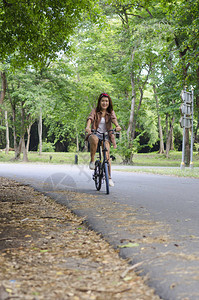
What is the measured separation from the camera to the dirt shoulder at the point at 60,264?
2303 mm

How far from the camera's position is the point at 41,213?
5.39 meters

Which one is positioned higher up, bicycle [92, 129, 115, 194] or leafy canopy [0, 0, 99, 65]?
leafy canopy [0, 0, 99, 65]

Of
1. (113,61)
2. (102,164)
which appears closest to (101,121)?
(102,164)

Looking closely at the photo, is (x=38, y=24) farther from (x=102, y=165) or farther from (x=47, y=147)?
(x=47, y=147)

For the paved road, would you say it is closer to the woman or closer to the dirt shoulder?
the dirt shoulder

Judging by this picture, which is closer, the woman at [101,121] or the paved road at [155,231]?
the paved road at [155,231]

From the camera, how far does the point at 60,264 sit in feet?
9.52

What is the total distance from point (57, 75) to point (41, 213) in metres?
21.1

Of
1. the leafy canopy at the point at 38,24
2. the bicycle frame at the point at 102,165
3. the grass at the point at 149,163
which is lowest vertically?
the grass at the point at 149,163

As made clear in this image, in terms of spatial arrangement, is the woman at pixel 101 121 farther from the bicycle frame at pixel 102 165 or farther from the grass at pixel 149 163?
the grass at pixel 149 163

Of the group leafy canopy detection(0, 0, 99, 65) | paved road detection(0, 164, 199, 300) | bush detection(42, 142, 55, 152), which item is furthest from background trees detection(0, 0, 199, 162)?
bush detection(42, 142, 55, 152)

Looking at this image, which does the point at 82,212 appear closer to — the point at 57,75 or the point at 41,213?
the point at 41,213

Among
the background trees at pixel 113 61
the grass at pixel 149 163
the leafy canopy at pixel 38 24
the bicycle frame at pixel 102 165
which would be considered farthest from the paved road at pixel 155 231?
the background trees at pixel 113 61

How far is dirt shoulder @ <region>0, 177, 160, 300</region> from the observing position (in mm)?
2303
